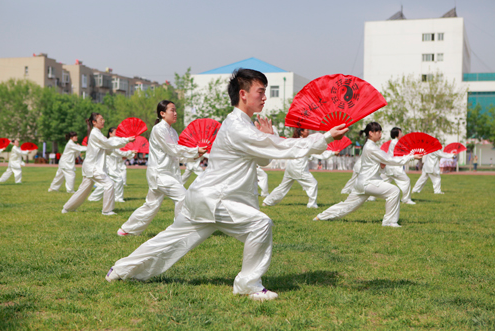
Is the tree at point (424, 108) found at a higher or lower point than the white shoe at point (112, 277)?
higher

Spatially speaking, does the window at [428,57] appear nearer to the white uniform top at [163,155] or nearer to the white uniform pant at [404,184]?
the white uniform pant at [404,184]

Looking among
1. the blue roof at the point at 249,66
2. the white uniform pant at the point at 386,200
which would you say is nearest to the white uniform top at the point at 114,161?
the white uniform pant at the point at 386,200

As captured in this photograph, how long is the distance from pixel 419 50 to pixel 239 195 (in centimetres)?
5477

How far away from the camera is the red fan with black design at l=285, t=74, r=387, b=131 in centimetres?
438

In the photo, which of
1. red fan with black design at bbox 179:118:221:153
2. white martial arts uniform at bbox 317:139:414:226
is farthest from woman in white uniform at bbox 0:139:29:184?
white martial arts uniform at bbox 317:139:414:226

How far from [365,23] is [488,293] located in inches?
2193

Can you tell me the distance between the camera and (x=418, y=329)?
3.45 metres

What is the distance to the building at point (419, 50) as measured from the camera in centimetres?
5275

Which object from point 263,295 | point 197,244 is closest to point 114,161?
point 197,244

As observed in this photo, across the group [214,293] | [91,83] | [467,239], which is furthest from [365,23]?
[214,293]

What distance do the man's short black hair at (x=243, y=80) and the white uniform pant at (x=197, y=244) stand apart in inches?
38.8

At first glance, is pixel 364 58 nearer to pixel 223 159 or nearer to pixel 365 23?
pixel 365 23

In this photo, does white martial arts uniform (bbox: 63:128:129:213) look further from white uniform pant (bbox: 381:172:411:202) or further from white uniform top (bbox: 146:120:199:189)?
white uniform pant (bbox: 381:172:411:202)

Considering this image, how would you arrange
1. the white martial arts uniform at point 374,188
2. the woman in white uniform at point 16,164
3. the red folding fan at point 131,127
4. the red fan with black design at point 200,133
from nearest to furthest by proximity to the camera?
the red fan with black design at point 200,133 < the white martial arts uniform at point 374,188 < the red folding fan at point 131,127 < the woman in white uniform at point 16,164
